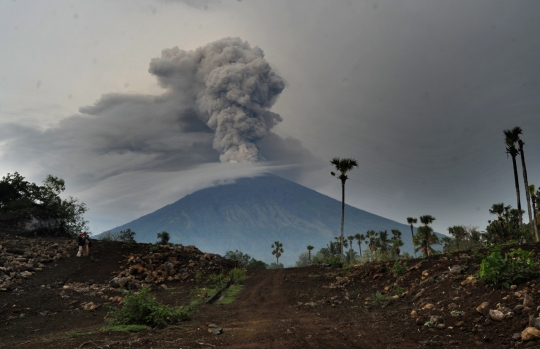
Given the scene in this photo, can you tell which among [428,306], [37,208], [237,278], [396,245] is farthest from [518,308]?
[396,245]

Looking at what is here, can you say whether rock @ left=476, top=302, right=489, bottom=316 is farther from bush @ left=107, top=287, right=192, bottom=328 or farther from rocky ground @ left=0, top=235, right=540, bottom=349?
bush @ left=107, top=287, right=192, bottom=328

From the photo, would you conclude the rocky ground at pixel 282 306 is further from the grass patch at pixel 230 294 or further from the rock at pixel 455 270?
the grass patch at pixel 230 294

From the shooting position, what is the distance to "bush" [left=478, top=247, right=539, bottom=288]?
8.00 m

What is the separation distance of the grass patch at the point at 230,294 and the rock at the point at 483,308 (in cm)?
1082

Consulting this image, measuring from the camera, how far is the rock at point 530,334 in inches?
221

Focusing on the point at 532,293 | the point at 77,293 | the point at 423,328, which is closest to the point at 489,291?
the point at 532,293

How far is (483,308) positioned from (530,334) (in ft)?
5.85

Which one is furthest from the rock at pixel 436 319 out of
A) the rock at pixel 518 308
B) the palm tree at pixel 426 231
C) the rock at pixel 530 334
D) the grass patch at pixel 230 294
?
the palm tree at pixel 426 231

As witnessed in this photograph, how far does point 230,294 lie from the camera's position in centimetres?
1792

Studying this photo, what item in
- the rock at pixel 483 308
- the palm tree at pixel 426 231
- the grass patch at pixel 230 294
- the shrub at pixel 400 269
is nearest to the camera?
the rock at pixel 483 308

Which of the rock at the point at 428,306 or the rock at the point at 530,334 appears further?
the rock at the point at 428,306

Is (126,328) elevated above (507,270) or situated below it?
below

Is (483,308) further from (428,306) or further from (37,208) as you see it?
(37,208)

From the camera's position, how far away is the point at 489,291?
8.24m
